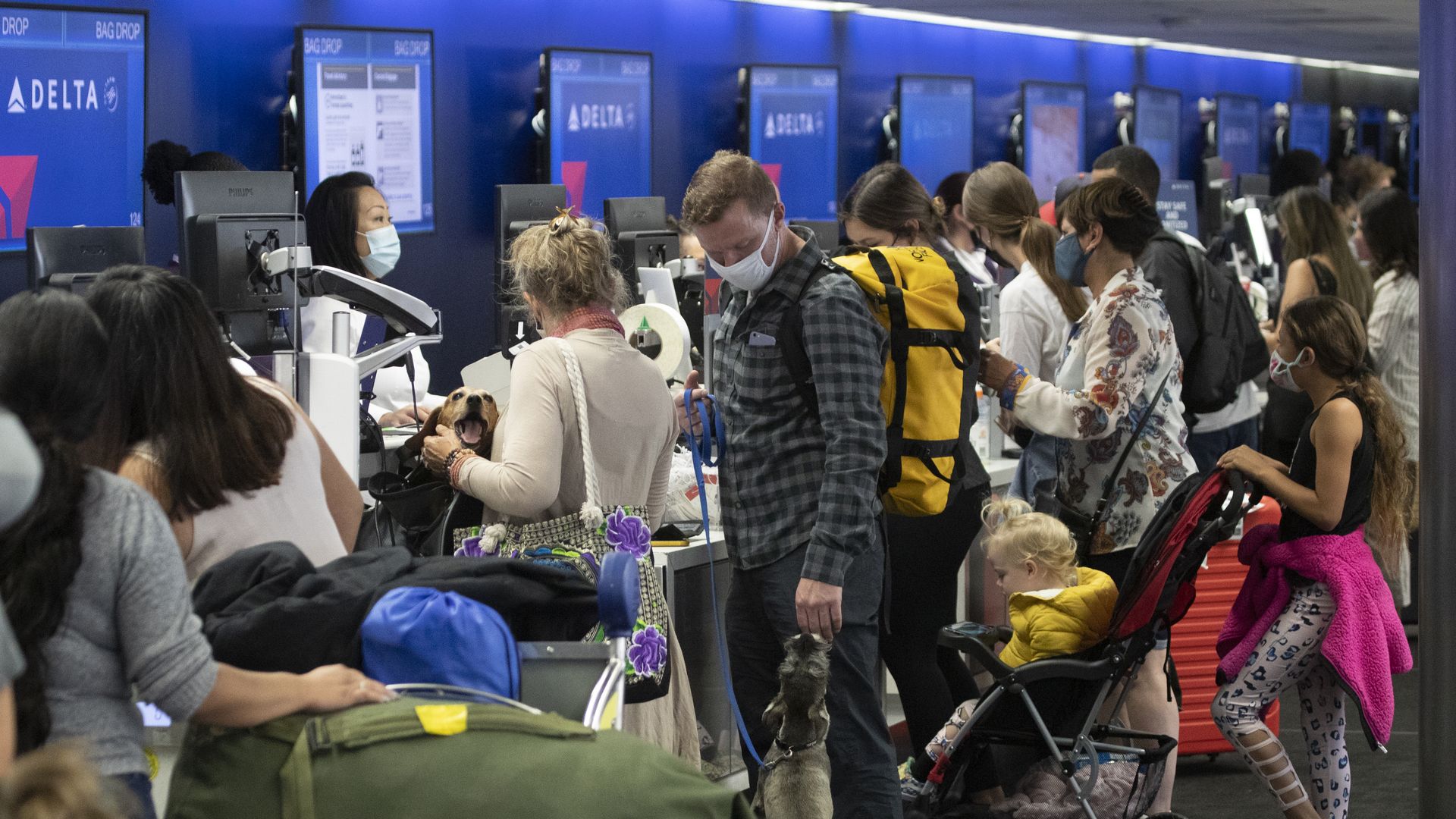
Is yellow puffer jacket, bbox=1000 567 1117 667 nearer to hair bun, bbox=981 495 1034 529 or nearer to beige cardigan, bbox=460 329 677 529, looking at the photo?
hair bun, bbox=981 495 1034 529

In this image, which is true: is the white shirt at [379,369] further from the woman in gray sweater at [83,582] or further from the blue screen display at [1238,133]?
the blue screen display at [1238,133]

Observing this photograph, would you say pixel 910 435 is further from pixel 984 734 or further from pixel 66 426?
pixel 66 426

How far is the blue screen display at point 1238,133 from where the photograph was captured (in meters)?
14.4

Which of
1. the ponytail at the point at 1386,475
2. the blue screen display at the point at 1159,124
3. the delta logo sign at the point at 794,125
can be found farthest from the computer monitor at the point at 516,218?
the blue screen display at the point at 1159,124

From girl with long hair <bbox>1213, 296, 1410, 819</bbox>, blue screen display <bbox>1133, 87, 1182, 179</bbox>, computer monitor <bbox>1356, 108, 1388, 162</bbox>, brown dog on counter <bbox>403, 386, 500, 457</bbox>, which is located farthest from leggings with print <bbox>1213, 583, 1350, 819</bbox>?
computer monitor <bbox>1356, 108, 1388, 162</bbox>

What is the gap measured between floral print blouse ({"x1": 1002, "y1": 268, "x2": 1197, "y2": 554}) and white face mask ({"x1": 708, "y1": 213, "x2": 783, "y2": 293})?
85 cm

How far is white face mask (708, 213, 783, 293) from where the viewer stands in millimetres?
2896

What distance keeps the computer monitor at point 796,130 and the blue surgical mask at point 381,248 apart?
444cm

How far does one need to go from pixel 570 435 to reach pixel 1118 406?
1249 mm

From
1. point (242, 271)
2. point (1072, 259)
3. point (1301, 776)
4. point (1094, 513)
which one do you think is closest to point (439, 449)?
point (242, 271)

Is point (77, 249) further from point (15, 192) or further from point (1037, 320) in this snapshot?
point (1037, 320)

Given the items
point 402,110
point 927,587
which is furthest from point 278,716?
point 402,110

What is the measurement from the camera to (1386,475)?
Result: 12.2 feet

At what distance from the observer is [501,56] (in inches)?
301
